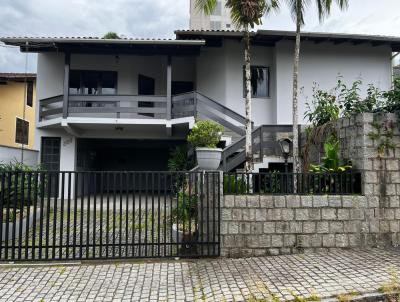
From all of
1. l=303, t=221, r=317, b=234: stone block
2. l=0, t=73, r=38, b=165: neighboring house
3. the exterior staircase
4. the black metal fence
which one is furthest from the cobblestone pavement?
l=0, t=73, r=38, b=165: neighboring house

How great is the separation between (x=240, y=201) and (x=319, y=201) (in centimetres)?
160

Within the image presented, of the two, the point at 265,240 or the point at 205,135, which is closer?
the point at 265,240

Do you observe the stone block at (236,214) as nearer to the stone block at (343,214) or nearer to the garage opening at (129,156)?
the stone block at (343,214)

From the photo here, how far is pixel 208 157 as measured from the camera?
6.66m

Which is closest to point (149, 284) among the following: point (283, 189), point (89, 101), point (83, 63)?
point (283, 189)

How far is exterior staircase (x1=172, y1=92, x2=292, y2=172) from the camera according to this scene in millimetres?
9312

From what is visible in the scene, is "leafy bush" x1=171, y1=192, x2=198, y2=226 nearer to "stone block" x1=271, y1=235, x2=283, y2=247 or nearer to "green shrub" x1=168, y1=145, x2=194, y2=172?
"stone block" x1=271, y1=235, x2=283, y2=247

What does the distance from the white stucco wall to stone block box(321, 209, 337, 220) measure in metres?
7.41

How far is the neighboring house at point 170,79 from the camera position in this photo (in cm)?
1223

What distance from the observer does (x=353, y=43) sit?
1374 cm

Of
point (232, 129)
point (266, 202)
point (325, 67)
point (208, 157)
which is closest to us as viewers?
point (266, 202)

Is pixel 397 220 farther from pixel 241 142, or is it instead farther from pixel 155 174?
pixel 155 174

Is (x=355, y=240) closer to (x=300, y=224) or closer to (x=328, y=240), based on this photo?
(x=328, y=240)

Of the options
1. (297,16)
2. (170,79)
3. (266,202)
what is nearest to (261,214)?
(266,202)
